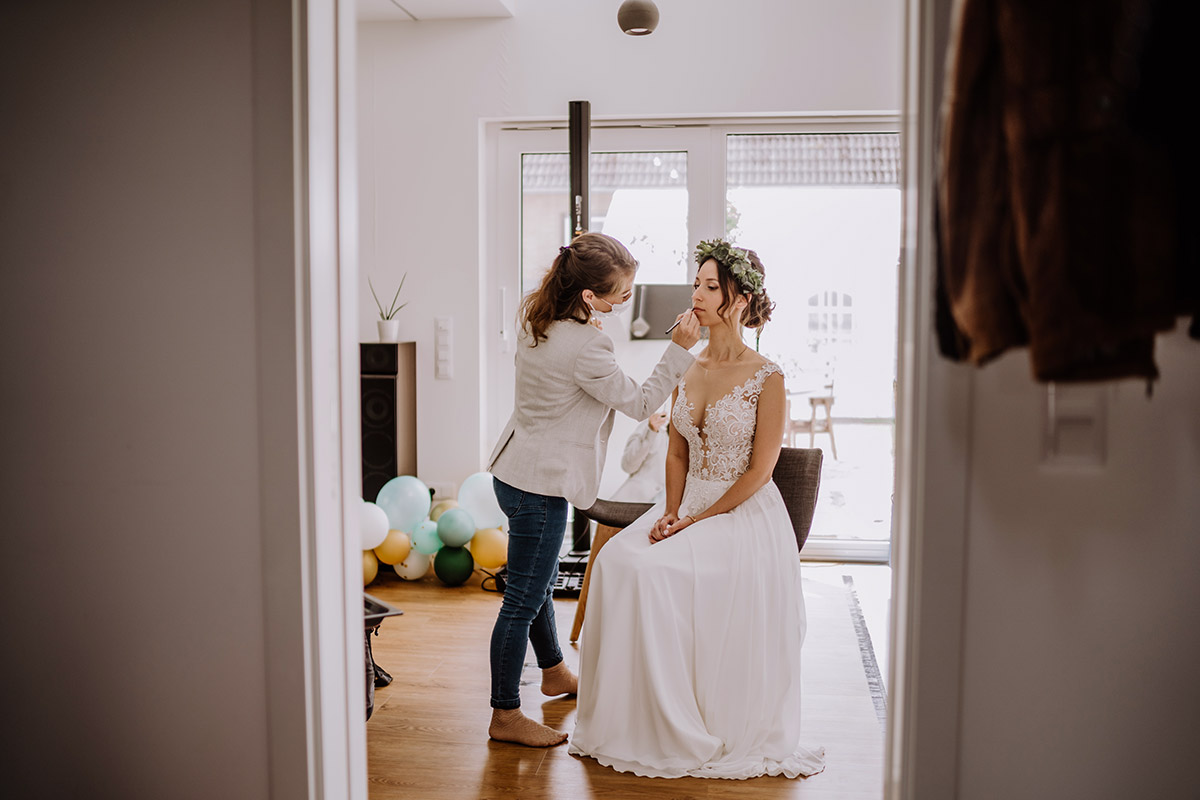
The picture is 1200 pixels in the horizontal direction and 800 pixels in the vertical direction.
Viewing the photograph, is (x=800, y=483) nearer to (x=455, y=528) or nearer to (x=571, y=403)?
(x=571, y=403)

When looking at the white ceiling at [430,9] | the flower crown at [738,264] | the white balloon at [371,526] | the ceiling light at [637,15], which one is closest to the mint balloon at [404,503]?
the white balloon at [371,526]

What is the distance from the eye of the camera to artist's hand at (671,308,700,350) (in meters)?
2.61

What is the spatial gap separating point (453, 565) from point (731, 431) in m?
1.96

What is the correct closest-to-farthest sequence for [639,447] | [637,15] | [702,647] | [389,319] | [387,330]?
[702,647] < [637,15] < [639,447] < [387,330] < [389,319]

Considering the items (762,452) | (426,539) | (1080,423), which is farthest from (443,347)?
(1080,423)

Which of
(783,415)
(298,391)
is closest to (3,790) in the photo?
(298,391)

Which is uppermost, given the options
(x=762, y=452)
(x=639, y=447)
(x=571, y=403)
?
(x=571, y=403)

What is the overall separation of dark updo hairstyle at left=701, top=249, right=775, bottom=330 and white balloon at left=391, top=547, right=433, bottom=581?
211cm

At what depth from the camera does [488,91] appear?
4.83 meters

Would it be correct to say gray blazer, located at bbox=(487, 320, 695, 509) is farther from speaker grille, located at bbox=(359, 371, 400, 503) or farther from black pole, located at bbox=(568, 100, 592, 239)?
speaker grille, located at bbox=(359, 371, 400, 503)

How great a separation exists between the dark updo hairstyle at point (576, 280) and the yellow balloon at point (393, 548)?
192 cm

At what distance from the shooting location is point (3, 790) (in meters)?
1.88

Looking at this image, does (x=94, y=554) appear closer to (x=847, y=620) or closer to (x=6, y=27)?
(x=6, y=27)

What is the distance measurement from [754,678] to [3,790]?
1805 mm
